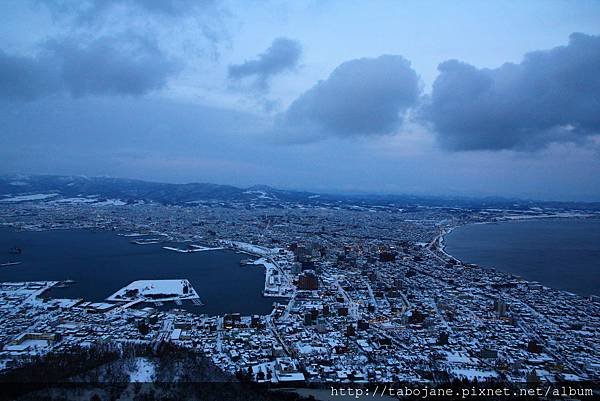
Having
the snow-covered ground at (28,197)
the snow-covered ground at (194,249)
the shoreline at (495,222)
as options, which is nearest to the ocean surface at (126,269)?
the snow-covered ground at (194,249)

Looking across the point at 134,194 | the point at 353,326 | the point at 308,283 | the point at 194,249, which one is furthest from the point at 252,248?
the point at 134,194

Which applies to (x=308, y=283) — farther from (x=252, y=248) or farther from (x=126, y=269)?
(x=252, y=248)

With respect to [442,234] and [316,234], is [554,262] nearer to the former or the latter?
[442,234]

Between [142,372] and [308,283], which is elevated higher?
[308,283]

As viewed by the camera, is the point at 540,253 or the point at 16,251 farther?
the point at 540,253

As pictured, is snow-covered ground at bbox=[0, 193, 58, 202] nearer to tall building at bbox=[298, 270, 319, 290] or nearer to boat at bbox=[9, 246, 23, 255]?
boat at bbox=[9, 246, 23, 255]

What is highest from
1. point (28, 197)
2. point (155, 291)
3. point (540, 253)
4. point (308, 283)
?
point (540, 253)
